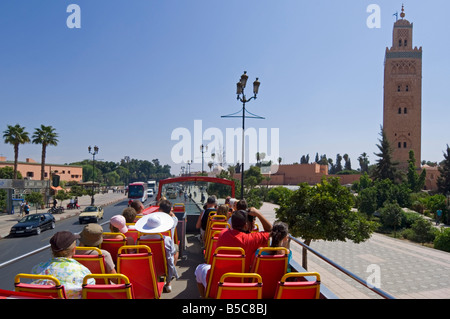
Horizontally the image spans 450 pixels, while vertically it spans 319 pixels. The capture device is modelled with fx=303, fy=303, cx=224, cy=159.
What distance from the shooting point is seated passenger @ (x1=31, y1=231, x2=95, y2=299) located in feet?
9.55

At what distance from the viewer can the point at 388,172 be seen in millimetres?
58438

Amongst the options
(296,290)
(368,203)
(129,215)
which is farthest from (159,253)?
(368,203)

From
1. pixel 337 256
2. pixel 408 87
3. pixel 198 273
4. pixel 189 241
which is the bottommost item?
pixel 337 256

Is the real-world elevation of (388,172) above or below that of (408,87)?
below

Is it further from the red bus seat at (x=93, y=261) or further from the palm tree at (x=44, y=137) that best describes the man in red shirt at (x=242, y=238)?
the palm tree at (x=44, y=137)

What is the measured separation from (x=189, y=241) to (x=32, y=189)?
35.4 m

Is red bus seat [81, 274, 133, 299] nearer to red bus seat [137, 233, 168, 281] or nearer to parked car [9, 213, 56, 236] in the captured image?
red bus seat [137, 233, 168, 281]

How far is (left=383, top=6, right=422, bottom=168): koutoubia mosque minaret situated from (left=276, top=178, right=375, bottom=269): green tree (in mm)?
68249

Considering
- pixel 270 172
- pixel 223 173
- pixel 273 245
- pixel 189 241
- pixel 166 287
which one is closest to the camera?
pixel 273 245

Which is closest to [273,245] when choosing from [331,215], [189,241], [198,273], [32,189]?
[198,273]

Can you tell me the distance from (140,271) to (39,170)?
2800 inches

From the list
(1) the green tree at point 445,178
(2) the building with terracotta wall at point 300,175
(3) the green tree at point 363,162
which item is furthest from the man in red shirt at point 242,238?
(3) the green tree at point 363,162

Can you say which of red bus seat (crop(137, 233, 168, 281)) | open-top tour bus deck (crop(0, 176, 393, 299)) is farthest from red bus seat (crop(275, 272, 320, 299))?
red bus seat (crop(137, 233, 168, 281))
